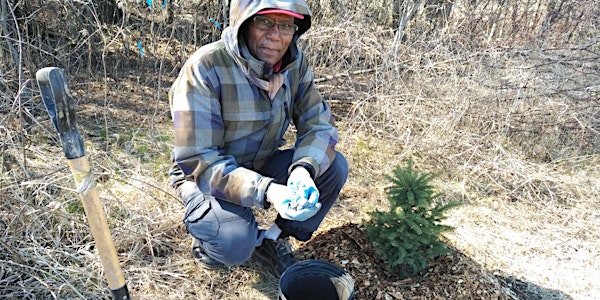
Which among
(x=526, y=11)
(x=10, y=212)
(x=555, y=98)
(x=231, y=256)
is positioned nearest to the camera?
(x=231, y=256)

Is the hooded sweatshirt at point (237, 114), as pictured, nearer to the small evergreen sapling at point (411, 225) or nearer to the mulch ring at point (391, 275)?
the small evergreen sapling at point (411, 225)

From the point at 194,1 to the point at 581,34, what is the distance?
400 centimetres

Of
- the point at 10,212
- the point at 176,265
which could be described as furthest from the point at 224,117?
the point at 10,212

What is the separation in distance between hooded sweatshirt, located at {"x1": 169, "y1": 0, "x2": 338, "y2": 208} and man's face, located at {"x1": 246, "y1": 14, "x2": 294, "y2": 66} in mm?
46

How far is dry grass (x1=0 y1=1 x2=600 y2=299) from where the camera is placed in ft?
7.07

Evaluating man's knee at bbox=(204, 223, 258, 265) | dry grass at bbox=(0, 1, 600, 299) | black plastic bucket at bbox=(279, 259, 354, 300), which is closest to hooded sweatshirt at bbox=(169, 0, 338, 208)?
man's knee at bbox=(204, 223, 258, 265)

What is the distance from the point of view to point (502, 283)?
235 cm

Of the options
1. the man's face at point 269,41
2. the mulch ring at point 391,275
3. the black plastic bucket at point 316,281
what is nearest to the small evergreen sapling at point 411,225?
→ the mulch ring at point 391,275

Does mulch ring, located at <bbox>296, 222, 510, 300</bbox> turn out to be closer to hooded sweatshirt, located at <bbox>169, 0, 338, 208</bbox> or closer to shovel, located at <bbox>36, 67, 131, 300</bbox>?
hooded sweatshirt, located at <bbox>169, 0, 338, 208</bbox>

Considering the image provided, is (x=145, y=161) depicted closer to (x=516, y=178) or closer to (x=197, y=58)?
(x=197, y=58)

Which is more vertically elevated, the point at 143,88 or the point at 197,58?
the point at 197,58

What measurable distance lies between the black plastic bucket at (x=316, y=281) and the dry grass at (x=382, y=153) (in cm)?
32

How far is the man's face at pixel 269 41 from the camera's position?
5.79ft

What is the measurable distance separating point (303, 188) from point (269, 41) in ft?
2.08
